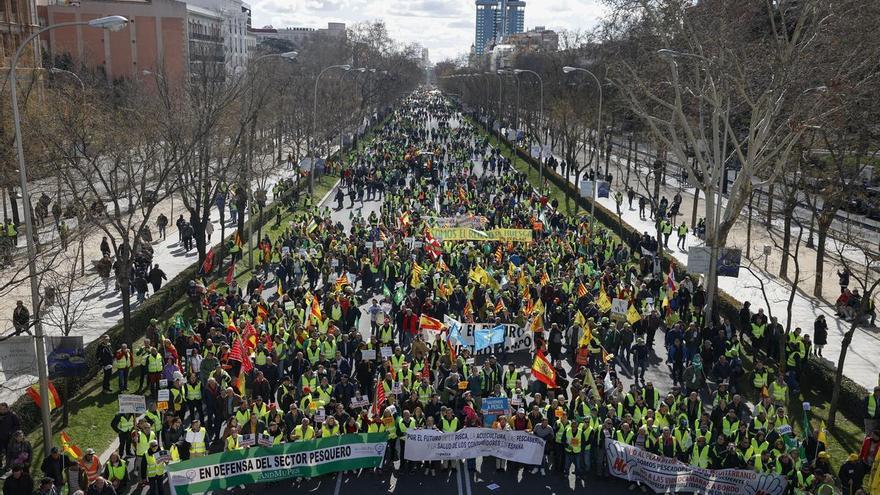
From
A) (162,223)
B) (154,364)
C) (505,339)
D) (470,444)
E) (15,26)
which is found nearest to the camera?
(470,444)

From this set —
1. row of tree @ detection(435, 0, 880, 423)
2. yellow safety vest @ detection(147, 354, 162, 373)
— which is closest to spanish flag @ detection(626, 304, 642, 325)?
row of tree @ detection(435, 0, 880, 423)

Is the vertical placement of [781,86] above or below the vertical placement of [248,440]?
above

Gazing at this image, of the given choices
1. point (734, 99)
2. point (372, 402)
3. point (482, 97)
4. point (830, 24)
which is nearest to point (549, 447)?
point (372, 402)

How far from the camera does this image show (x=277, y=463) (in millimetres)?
13961

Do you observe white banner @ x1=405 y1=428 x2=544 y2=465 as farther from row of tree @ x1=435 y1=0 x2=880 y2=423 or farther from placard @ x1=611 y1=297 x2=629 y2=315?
row of tree @ x1=435 y1=0 x2=880 y2=423

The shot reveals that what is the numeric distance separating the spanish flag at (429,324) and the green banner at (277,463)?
19.6 feet

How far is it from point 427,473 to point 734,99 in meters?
20.6

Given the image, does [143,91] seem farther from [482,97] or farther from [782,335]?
[482,97]

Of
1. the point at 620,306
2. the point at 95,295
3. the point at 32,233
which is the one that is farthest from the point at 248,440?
the point at 95,295

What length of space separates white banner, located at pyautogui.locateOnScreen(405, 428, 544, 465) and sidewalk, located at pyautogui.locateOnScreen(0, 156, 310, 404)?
683 centimetres

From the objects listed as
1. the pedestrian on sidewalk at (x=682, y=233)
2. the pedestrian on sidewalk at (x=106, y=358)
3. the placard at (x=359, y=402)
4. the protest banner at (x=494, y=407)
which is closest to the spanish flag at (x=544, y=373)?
the protest banner at (x=494, y=407)

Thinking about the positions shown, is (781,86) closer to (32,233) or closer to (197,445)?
(197,445)

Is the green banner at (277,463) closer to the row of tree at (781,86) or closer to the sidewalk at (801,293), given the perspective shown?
the sidewalk at (801,293)

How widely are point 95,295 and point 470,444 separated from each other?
16.4 meters
